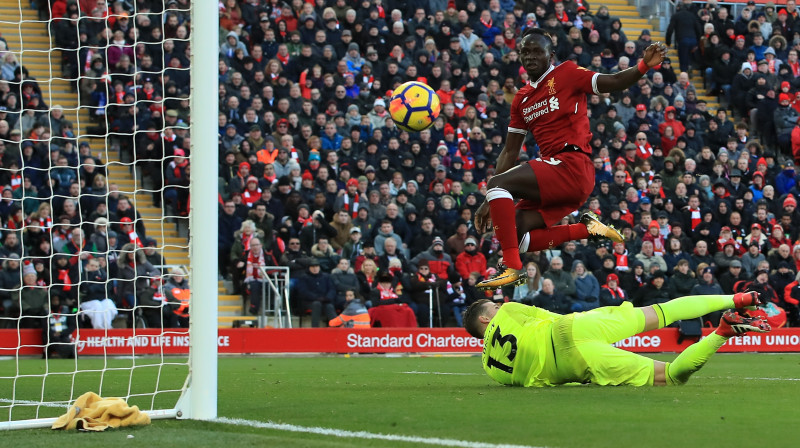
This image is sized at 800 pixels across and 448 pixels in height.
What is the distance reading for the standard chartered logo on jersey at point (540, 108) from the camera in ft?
31.5

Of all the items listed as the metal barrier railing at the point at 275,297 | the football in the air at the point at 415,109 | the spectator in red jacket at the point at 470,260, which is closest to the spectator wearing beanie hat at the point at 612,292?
the spectator in red jacket at the point at 470,260

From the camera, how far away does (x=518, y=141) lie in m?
10.2

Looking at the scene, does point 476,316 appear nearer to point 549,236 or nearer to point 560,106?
point 549,236

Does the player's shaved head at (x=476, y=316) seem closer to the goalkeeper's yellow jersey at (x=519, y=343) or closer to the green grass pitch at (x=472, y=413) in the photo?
the goalkeeper's yellow jersey at (x=519, y=343)

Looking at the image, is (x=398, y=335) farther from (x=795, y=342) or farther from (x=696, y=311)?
(x=696, y=311)

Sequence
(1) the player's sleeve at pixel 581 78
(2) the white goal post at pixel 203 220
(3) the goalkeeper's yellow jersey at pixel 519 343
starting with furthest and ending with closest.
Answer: (1) the player's sleeve at pixel 581 78, (3) the goalkeeper's yellow jersey at pixel 519 343, (2) the white goal post at pixel 203 220

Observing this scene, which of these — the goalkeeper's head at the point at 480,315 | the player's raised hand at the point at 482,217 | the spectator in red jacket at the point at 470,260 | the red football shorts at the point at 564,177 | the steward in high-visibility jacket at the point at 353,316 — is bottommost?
the steward in high-visibility jacket at the point at 353,316

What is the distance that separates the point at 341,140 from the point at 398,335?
4710 mm

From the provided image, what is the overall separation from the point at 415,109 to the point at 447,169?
29.2 ft

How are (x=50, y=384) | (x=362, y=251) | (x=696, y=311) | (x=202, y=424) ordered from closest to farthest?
(x=202, y=424) < (x=696, y=311) < (x=50, y=384) < (x=362, y=251)

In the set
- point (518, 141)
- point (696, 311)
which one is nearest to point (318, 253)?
point (518, 141)

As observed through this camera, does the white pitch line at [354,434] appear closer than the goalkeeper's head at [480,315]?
Yes

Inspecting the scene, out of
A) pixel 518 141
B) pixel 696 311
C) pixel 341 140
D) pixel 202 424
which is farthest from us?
pixel 341 140

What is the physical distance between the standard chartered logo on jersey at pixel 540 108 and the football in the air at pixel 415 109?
113 inches
